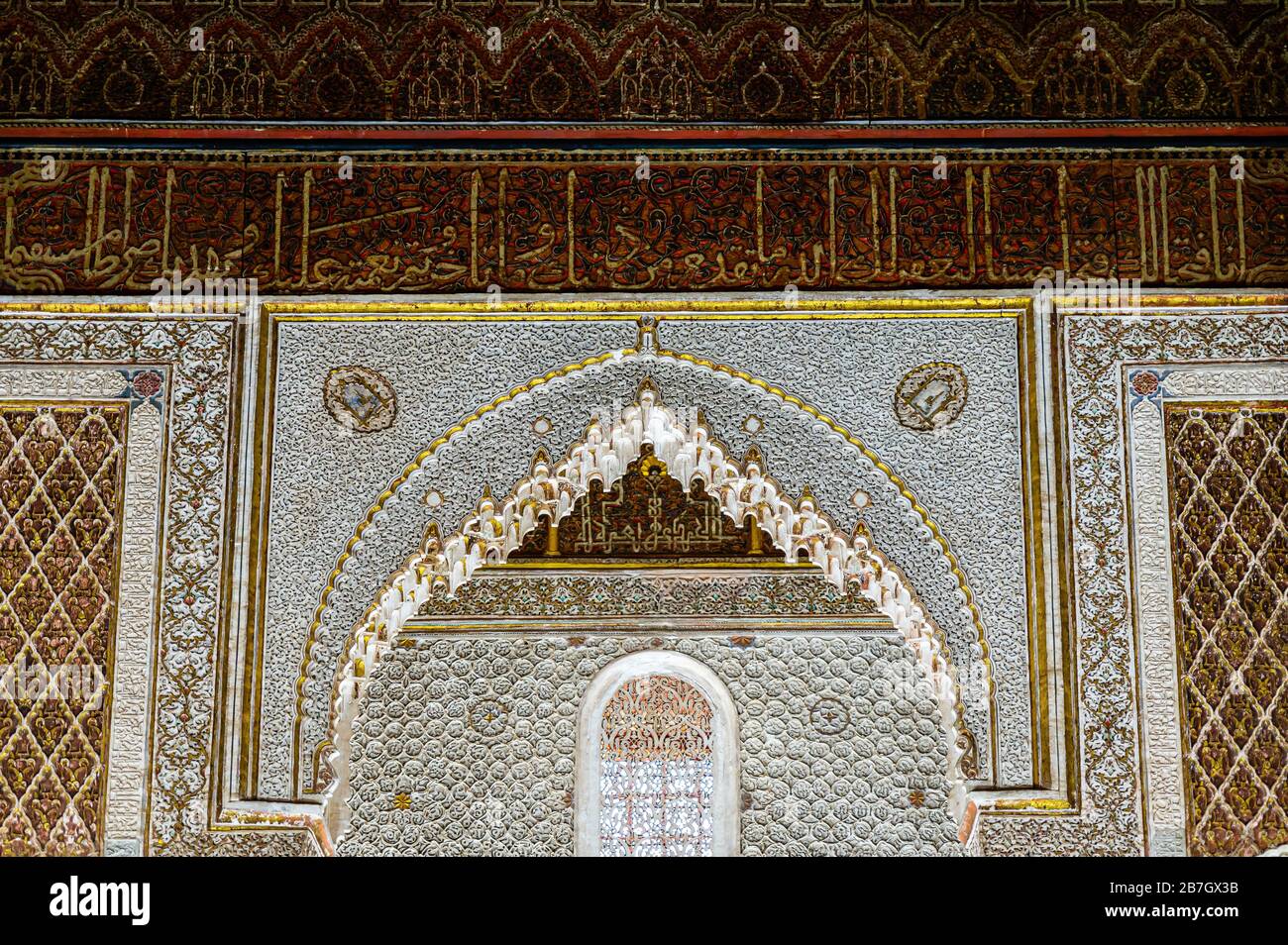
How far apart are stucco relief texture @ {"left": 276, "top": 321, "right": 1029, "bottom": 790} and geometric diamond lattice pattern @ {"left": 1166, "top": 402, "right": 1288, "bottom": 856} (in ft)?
1.71

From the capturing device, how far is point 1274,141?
6398 millimetres

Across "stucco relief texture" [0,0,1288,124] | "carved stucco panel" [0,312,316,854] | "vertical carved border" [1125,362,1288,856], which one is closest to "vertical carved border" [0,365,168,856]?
"carved stucco panel" [0,312,316,854]

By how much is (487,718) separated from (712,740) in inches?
36.4

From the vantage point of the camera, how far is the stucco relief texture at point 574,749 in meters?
8.11

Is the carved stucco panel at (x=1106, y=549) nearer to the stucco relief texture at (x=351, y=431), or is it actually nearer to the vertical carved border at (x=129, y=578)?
the stucco relief texture at (x=351, y=431)

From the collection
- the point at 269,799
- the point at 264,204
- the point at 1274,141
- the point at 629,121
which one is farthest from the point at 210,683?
the point at 1274,141

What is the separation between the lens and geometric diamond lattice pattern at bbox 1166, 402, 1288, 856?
5.84 m

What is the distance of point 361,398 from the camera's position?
6.23 meters

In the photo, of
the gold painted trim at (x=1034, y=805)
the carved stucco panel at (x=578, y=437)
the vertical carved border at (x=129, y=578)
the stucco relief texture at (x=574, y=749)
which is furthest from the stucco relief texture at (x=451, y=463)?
the stucco relief texture at (x=574, y=749)

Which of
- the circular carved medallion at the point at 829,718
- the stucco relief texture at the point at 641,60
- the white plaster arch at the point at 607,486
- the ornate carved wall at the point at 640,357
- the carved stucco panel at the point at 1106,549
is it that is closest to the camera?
the carved stucco panel at the point at 1106,549

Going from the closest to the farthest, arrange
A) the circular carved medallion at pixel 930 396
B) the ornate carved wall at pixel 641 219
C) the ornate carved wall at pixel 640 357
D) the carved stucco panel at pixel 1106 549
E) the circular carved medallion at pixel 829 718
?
the carved stucco panel at pixel 1106 549 < the ornate carved wall at pixel 640 357 < the circular carved medallion at pixel 930 396 < the ornate carved wall at pixel 641 219 < the circular carved medallion at pixel 829 718

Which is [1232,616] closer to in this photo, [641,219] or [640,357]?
[640,357]

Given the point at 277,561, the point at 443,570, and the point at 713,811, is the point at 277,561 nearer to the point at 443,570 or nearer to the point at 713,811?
the point at 443,570

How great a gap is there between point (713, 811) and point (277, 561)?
2755 millimetres
